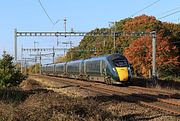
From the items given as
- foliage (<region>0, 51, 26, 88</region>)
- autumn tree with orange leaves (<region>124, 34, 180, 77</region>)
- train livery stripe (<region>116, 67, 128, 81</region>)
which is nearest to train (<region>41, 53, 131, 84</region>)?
train livery stripe (<region>116, 67, 128, 81</region>)

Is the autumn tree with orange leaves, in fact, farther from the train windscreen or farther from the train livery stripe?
the train livery stripe

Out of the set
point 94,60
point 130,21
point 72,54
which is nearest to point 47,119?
point 94,60

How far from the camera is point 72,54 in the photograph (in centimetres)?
10088

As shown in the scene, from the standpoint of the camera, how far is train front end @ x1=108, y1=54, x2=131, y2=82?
36.3m

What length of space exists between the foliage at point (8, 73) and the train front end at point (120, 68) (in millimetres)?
7995

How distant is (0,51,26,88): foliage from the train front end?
7.99m

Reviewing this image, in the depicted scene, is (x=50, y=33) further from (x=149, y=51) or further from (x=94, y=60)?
(x=149, y=51)

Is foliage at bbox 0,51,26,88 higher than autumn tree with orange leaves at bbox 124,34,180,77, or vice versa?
autumn tree with orange leaves at bbox 124,34,180,77

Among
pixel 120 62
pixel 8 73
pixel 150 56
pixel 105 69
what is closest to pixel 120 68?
pixel 120 62

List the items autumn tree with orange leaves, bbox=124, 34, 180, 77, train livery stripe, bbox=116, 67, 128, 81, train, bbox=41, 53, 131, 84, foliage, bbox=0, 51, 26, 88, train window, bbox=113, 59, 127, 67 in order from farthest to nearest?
1. autumn tree with orange leaves, bbox=124, 34, 180, 77
2. train window, bbox=113, 59, 127, 67
3. train, bbox=41, 53, 131, 84
4. train livery stripe, bbox=116, 67, 128, 81
5. foliage, bbox=0, 51, 26, 88

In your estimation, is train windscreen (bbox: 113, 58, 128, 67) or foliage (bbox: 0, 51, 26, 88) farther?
train windscreen (bbox: 113, 58, 128, 67)

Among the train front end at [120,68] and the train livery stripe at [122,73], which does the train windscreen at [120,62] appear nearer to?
the train front end at [120,68]

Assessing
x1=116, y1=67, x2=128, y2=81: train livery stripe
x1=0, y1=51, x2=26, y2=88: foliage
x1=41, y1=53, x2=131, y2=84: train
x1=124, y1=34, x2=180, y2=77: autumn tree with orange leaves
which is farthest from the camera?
x1=124, y1=34, x2=180, y2=77: autumn tree with orange leaves

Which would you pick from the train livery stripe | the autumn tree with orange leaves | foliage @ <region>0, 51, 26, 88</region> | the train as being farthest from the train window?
the autumn tree with orange leaves
